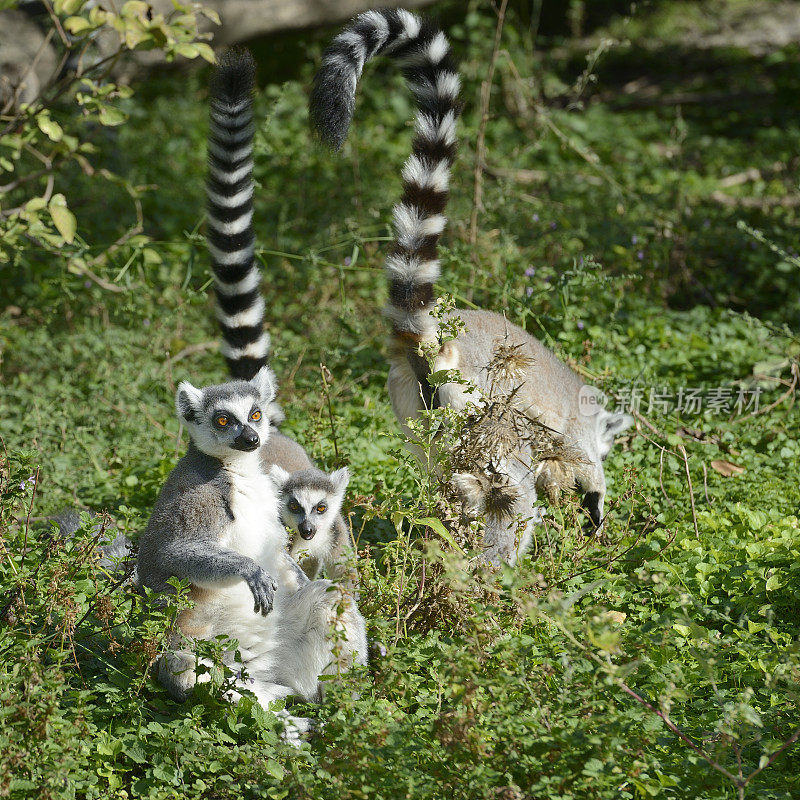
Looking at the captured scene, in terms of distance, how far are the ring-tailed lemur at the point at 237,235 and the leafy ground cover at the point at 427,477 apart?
0.43m

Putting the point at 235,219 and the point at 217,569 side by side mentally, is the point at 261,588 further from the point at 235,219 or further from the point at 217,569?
the point at 235,219

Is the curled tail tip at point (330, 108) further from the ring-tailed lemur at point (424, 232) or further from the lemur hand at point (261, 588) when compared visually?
the lemur hand at point (261, 588)

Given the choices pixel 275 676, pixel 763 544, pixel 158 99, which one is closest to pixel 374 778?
pixel 275 676

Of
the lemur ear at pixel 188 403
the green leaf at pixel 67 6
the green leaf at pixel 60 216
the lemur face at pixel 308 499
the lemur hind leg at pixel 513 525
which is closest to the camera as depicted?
the lemur ear at pixel 188 403

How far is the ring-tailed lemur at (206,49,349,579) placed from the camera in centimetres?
424

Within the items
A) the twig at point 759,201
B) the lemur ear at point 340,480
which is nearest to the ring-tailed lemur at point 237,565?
the lemur ear at point 340,480

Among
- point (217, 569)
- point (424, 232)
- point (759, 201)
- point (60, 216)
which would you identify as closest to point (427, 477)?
point (217, 569)

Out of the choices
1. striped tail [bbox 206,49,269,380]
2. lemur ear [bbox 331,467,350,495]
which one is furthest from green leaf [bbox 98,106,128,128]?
lemur ear [bbox 331,467,350,495]

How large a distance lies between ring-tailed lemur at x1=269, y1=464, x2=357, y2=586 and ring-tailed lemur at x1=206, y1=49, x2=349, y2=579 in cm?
4

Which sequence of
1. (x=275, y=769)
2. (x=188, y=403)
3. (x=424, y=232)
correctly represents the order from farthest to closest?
(x=424, y=232) < (x=188, y=403) < (x=275, y=769)

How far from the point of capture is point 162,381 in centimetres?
593

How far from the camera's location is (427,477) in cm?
352

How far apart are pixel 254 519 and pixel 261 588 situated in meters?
0.41

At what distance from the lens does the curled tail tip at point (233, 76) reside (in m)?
4.19
